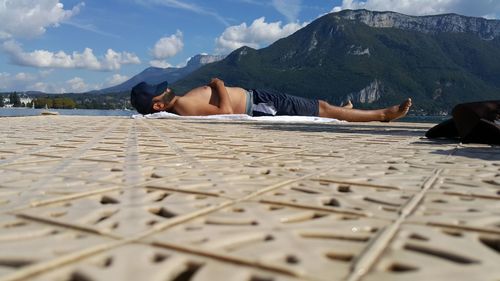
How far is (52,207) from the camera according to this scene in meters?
1.08

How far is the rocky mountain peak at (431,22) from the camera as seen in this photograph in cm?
13575

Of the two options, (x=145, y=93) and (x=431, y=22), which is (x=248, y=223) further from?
(x=431, y=22)

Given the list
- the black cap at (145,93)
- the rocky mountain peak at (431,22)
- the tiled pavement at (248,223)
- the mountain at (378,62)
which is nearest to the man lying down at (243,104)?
the black cap at (145,93)

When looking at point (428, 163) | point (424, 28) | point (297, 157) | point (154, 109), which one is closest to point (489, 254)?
point (428, 163)

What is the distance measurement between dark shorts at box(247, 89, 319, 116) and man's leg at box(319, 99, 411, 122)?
0.55 feet

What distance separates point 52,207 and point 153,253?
18.5 inches

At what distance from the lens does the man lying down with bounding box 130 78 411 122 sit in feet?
26.3

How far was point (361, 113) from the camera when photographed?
8.05 meters

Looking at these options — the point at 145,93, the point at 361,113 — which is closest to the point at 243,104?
the point at 145,93

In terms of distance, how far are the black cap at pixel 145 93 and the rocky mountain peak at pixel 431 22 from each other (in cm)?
13300

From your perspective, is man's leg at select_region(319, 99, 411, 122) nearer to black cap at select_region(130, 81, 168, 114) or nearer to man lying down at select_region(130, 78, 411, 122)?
man lying down at select_region(130, 78, 411, 122)

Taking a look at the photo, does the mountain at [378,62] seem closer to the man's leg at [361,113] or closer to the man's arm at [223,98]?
the man's leg at [361,113]

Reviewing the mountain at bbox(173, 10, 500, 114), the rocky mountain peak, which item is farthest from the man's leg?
the rocky mountain peak

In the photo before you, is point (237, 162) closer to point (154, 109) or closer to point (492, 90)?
point (154, 109)
